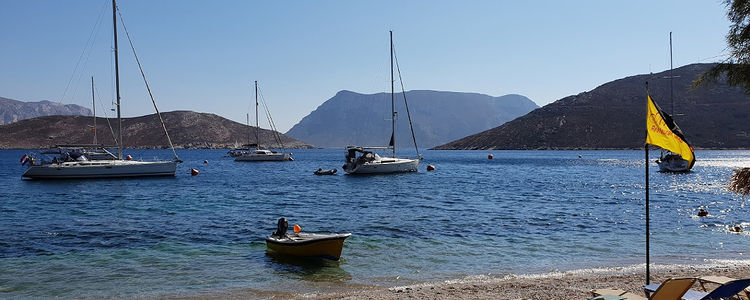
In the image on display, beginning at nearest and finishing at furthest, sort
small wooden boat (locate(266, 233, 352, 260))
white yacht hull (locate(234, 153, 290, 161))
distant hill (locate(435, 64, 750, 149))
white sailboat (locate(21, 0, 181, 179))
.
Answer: small wooden boat (locate(266, 233, 352, 260)), white sailboat (locate(21, 0, 181, 179)), white yacht hull (locate(234, 153, 290, 161)), distant hill (locate(435, 64, 750, 149))

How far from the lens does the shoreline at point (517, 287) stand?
11336 mm

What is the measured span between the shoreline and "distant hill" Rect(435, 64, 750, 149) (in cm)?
14476

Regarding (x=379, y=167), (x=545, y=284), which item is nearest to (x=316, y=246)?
(x=545, y=284)

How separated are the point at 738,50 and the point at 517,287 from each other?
632 cm

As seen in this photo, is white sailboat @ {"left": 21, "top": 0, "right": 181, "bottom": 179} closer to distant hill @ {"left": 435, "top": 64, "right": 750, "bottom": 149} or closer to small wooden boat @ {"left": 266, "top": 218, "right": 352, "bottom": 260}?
small wooden boat @ {"left": 266, "top": 218, "right": 352, "bottom": 260}

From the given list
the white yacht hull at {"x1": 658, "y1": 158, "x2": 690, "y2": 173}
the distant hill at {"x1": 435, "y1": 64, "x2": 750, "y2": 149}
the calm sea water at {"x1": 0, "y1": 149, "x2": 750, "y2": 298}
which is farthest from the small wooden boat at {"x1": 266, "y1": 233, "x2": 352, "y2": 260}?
the distant hill at {"x1": 435, "y1": 64, "x2": 750, "y2": 149}

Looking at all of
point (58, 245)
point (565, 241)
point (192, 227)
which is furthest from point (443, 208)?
point (58, 245)

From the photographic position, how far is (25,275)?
13953 mm

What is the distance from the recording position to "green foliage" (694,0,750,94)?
30.8 ft

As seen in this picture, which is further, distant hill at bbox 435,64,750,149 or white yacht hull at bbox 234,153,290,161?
distant hill at bbox 435,64,750,149

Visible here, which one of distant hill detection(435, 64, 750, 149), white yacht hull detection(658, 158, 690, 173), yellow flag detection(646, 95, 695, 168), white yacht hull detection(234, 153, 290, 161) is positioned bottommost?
white yacht hull detection(658, 158, 690, 173)

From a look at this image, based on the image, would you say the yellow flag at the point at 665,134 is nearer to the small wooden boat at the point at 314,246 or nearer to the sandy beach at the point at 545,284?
the sandy beach at the point at 545,284

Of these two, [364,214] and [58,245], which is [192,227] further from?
[364,214]

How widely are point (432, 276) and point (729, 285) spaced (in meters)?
6.86
